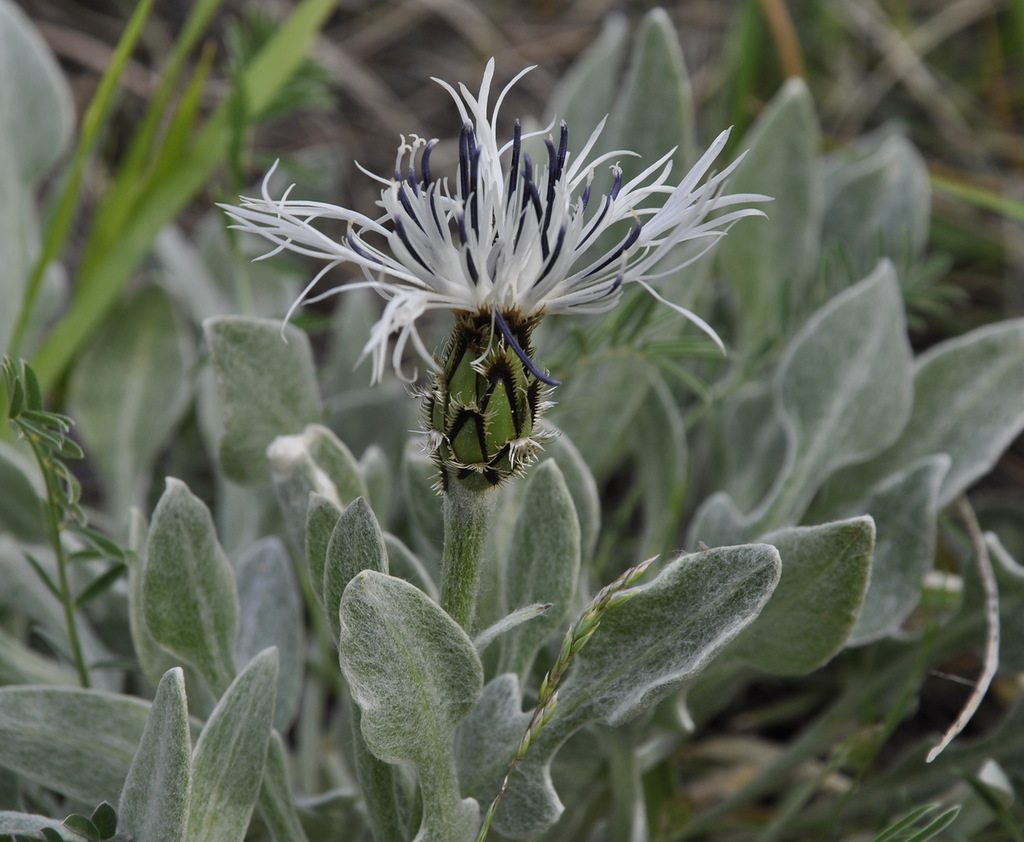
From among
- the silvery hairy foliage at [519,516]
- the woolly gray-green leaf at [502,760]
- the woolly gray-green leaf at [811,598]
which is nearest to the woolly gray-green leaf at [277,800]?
the silvery hairy foliage at [519,516]

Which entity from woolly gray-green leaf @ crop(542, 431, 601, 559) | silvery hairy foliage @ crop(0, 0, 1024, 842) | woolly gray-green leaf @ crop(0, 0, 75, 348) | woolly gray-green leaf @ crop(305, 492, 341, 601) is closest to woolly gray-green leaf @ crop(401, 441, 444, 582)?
silvery hairy foliage @ crop(0, 0, 1024, 842)

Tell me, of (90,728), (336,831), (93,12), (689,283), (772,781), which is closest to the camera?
(90,728)

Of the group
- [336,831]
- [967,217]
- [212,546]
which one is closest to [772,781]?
[336,831]

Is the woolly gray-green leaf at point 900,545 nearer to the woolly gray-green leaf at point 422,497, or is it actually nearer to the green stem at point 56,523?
the woolly gray-green leaf at point 422,497

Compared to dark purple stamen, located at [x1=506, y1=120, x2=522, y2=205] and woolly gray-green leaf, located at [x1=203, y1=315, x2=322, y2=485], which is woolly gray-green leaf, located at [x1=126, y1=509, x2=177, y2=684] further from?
dark purple stamen, located at [x1=506, y1=120, x2=522, y2=205]

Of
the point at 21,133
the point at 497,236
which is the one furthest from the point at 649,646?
the point at 21,133

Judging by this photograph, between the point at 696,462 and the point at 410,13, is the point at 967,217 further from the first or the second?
the point at 410,13
